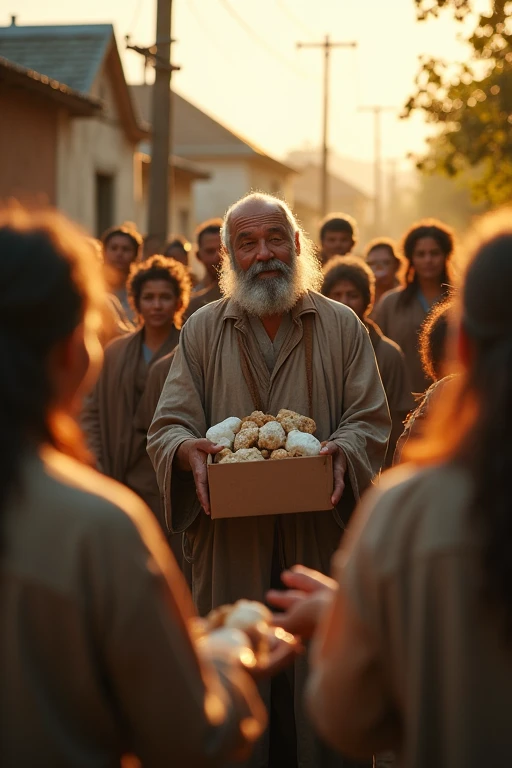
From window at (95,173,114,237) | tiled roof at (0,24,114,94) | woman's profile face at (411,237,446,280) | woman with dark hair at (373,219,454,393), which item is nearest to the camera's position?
woman with dark hair at (373,219,454,393)

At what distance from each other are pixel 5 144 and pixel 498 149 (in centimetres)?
880

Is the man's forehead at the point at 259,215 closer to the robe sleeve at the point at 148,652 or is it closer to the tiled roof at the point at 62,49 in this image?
the robe sleeve at the point at 148,652

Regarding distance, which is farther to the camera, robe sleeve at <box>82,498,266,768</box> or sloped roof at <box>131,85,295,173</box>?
sloped roof at <box>131,85,295,173</box>

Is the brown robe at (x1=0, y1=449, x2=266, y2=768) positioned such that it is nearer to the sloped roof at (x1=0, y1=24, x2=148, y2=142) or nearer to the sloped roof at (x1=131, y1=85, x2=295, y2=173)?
the sloped roof at (x1=0, y1=24, x2=148, y2=142)

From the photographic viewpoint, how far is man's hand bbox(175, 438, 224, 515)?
5.14 metres

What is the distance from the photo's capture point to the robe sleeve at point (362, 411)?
17.6ft

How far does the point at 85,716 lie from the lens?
2.44 m

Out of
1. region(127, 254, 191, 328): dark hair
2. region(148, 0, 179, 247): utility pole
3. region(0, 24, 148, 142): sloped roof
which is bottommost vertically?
region(127, 254, 191, 328): dark hair

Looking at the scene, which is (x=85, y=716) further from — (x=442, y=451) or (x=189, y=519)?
(x=189, y=519)

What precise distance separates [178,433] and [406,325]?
4.34 m

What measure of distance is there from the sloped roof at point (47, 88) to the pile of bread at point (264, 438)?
12.4 m

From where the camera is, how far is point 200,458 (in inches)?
207

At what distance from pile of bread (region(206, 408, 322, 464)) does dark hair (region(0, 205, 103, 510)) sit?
8.56 feet

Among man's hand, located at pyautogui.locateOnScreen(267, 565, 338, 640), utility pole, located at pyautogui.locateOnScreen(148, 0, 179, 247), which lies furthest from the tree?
man's hand, located at pyautogui.locateOnScreen(267, 565, 338, 640)
